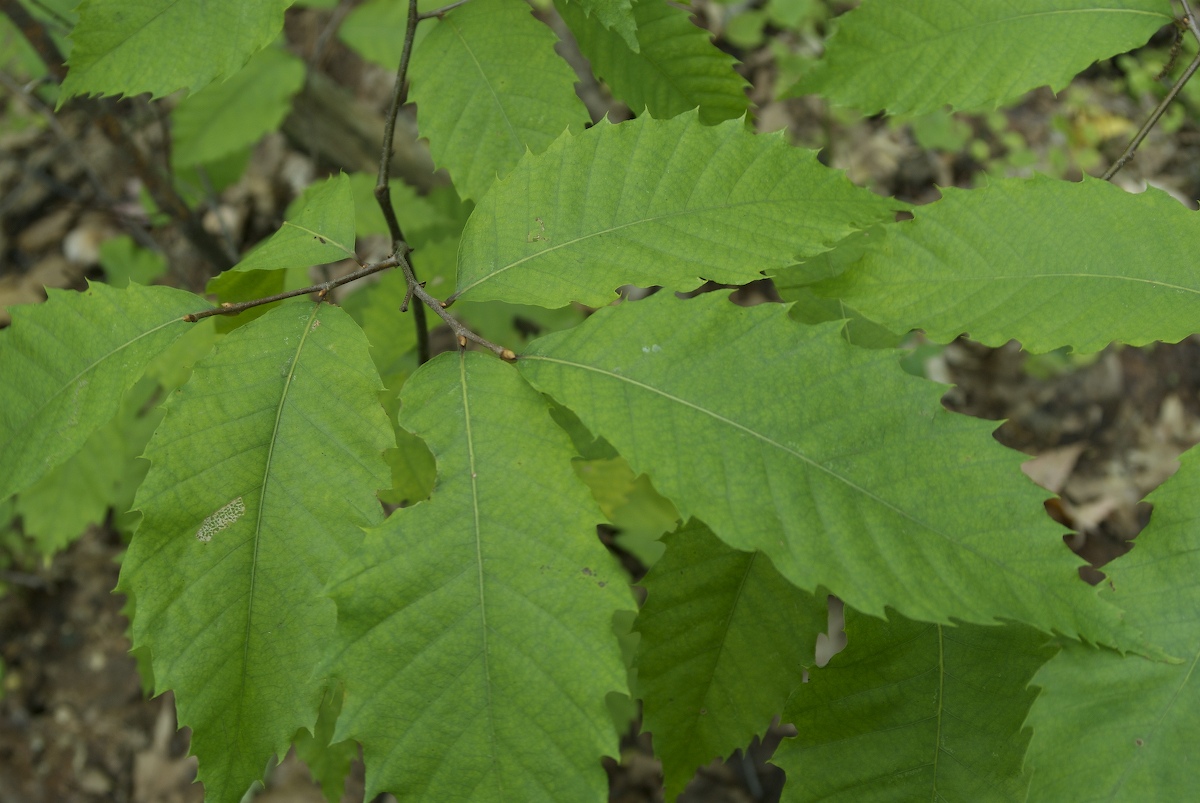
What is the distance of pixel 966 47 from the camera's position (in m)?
1.20

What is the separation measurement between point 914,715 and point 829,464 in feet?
1.26

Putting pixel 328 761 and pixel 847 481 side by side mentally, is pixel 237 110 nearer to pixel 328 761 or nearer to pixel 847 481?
pixel 328 761

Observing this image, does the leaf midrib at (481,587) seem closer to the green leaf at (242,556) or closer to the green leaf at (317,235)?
the green leaf at (242,556)

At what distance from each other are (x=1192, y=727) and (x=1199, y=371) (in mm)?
2570

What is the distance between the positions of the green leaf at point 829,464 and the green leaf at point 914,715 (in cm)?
23

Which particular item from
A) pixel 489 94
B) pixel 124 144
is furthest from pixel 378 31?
pixel 489 94

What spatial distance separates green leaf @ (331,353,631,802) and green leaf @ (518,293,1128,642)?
11cm

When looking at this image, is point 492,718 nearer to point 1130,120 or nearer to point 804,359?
point 804,359

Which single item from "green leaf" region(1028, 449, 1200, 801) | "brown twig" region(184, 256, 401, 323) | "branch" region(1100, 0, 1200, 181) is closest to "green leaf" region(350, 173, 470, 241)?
"brown twig" region(184, 256, 401, 323)

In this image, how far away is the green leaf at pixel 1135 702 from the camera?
77cm

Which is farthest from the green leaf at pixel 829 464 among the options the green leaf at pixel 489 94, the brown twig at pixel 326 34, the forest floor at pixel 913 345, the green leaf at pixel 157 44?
the brown twig at pixel 326 34

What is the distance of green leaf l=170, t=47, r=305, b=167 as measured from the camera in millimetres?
2295

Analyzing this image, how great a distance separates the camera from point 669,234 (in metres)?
0.94

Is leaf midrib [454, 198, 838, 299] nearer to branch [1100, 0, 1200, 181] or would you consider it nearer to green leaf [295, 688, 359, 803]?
branch [1100, 0, 1200, 181]
